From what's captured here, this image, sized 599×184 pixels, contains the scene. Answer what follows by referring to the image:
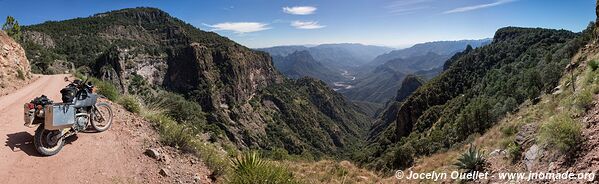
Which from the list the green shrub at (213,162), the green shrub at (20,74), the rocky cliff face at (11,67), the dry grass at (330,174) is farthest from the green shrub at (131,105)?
the green shrub at (20,74)

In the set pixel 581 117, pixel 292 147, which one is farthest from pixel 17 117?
pixel 292 147

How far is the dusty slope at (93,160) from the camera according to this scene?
6.32 meters

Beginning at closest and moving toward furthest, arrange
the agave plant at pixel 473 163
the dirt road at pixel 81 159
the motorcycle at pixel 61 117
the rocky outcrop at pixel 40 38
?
the dirt road at pixel 81 159
the motorcycle at pixel 61 117
the agave plant at pixel 473 163
the rocky outcrop at pixel 40 38

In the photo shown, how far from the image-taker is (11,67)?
644 inches

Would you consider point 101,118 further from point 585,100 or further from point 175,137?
point 585,100

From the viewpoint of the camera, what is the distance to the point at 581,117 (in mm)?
8461

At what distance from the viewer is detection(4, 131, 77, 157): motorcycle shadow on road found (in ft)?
23.3

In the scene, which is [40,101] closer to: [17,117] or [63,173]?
[63,173]

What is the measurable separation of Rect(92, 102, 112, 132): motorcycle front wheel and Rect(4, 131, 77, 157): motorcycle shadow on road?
0.57 meters

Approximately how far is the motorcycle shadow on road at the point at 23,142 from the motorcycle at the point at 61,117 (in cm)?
21

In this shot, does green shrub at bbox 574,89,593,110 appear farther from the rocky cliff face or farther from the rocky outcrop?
the rocky outcrop

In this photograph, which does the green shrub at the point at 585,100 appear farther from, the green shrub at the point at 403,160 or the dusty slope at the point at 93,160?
the green shrub at the point at 403,160

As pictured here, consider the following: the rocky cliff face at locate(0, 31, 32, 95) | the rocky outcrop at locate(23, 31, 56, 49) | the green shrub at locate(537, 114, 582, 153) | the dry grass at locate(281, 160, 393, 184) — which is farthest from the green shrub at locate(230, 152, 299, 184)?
the rocky outcrop at locate(23, 31, 56, 49)

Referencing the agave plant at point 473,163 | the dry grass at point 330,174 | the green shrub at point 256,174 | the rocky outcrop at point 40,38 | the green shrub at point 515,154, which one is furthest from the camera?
the rocky outcrop at point 40,38
